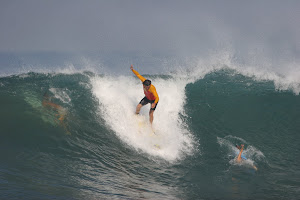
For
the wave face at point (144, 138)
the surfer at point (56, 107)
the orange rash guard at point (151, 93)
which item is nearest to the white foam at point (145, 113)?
the wave face at point (144, 138)

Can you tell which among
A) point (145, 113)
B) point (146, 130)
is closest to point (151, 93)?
point (146, 130)

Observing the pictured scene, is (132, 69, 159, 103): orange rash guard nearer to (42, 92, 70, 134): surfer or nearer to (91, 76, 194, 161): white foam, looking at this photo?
(91, 76, 194, 161): white foam

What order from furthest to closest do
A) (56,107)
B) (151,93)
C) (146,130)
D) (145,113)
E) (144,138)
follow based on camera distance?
(145,113) → (56,107) → (146,130) → (151,93) → (144,138)

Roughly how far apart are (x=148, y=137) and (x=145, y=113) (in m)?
1.37

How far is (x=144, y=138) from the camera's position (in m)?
8.12

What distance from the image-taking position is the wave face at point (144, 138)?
207 inches

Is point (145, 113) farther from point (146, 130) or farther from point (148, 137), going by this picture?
point (148, 137)

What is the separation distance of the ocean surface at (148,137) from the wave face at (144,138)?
27mm

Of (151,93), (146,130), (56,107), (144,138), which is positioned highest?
(151,93)

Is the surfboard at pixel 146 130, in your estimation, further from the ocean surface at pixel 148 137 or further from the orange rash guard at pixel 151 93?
the orange rash guard at pixel 151 93

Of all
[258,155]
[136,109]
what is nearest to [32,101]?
[136,109]

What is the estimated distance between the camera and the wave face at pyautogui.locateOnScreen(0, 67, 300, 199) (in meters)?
5.25

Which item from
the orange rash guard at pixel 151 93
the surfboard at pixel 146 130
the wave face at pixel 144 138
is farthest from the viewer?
the orange rash guard at pixel 151 93

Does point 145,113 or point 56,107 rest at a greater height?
point 145,113
